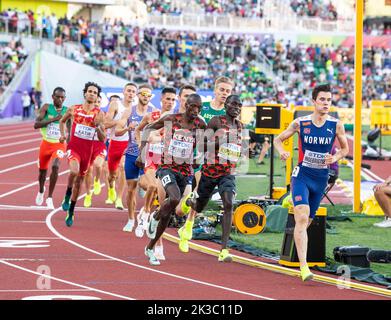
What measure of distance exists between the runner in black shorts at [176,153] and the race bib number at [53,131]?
596 cm

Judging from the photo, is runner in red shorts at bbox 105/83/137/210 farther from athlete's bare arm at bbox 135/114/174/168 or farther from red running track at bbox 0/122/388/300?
athlete's bare arm at bbox 135/114/174/168

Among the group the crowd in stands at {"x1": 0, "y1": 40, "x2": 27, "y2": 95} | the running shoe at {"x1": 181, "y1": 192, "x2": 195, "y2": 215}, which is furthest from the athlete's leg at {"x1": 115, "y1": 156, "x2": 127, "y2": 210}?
the crowd in stands at {"x1": 0, "y1": 40, "x2": 27, "y2": 95}

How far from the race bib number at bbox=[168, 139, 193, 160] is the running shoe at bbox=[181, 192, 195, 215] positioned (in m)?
0.95

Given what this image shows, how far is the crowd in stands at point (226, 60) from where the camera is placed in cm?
5009

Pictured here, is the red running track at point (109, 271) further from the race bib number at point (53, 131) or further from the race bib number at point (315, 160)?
the race bib number at point (53, 131)

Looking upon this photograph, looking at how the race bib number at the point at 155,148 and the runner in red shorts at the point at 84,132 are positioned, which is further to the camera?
the runner in red shorts at the point at 84,132

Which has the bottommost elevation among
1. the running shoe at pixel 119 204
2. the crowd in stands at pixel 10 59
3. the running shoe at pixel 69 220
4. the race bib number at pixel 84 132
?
the running shoe at pixel 119 204

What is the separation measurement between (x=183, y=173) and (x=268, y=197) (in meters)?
6.58

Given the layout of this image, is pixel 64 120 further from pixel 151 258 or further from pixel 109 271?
pixel 109 271

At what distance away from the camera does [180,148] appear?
12.4 metres

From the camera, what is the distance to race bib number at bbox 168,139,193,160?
12.4m

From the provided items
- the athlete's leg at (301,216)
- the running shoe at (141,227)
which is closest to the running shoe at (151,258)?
the athlete's leg at (301,216)

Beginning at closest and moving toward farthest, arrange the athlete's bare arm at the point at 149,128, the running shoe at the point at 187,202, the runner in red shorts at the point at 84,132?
the athlete's bare arm at the point at 149,128 → the running shoe at the point at 187,202 → the runner in red shorts at the point at 84,132
